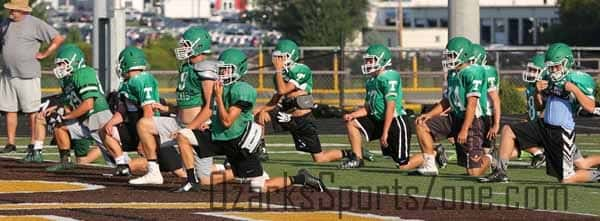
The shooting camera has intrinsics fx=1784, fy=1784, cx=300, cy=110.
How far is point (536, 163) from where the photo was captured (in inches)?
733

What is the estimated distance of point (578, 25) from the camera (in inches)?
2574

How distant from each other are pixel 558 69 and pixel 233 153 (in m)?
3.19

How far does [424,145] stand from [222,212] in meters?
4.32

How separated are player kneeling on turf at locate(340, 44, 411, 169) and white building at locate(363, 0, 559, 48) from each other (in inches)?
2348

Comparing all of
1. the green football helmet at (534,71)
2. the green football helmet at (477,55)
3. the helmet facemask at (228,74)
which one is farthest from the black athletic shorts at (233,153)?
the green football helmet at (534,71)

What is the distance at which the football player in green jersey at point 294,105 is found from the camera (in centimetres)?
1891

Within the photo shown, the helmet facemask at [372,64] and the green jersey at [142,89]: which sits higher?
the helmet facemask at [372,64]

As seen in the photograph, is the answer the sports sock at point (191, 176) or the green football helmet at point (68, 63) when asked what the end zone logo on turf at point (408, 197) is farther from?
the green football helmet at point (68, 63)

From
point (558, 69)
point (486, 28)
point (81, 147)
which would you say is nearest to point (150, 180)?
point (81, 147)

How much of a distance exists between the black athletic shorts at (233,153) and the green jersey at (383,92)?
132 inches

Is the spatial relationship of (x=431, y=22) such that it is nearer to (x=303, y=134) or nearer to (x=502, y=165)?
(x=303, y=134)

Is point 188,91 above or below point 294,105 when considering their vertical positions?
above

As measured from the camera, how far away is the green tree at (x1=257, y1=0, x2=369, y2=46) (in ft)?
198

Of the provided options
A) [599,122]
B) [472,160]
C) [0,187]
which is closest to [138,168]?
[0,187]
